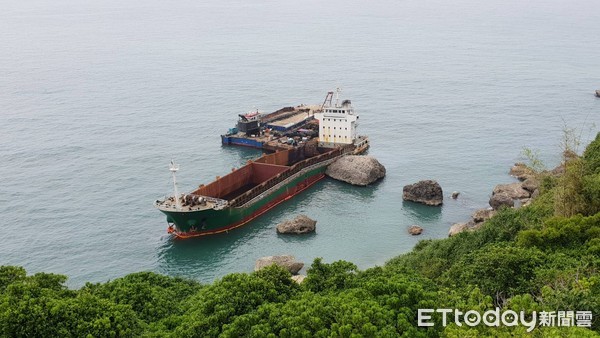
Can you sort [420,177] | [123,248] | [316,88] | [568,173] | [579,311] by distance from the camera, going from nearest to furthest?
1. [579,311]
2. [568,173]
3. [123,248]
4. [420,177]
5. [316,88]

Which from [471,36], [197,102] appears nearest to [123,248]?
[197,102]

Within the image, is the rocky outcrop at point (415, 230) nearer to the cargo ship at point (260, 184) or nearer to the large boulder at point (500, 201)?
the large boulder at point (500, 201)

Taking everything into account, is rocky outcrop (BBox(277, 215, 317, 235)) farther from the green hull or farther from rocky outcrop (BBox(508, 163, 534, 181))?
rocky outcrop (BBox(508, 163, 534, 181))

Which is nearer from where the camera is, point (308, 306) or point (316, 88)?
point (308, 306)

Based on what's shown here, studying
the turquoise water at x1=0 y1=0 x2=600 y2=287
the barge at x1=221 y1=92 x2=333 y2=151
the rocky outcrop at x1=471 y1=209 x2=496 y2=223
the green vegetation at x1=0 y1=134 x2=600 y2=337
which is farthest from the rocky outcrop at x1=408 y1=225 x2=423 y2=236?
the barge at x1=221 y1=92 x2=333 y2=151

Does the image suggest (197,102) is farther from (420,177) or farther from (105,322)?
(105,322)

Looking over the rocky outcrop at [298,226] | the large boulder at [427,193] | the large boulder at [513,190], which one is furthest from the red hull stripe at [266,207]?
the large boulder at [513,190]
